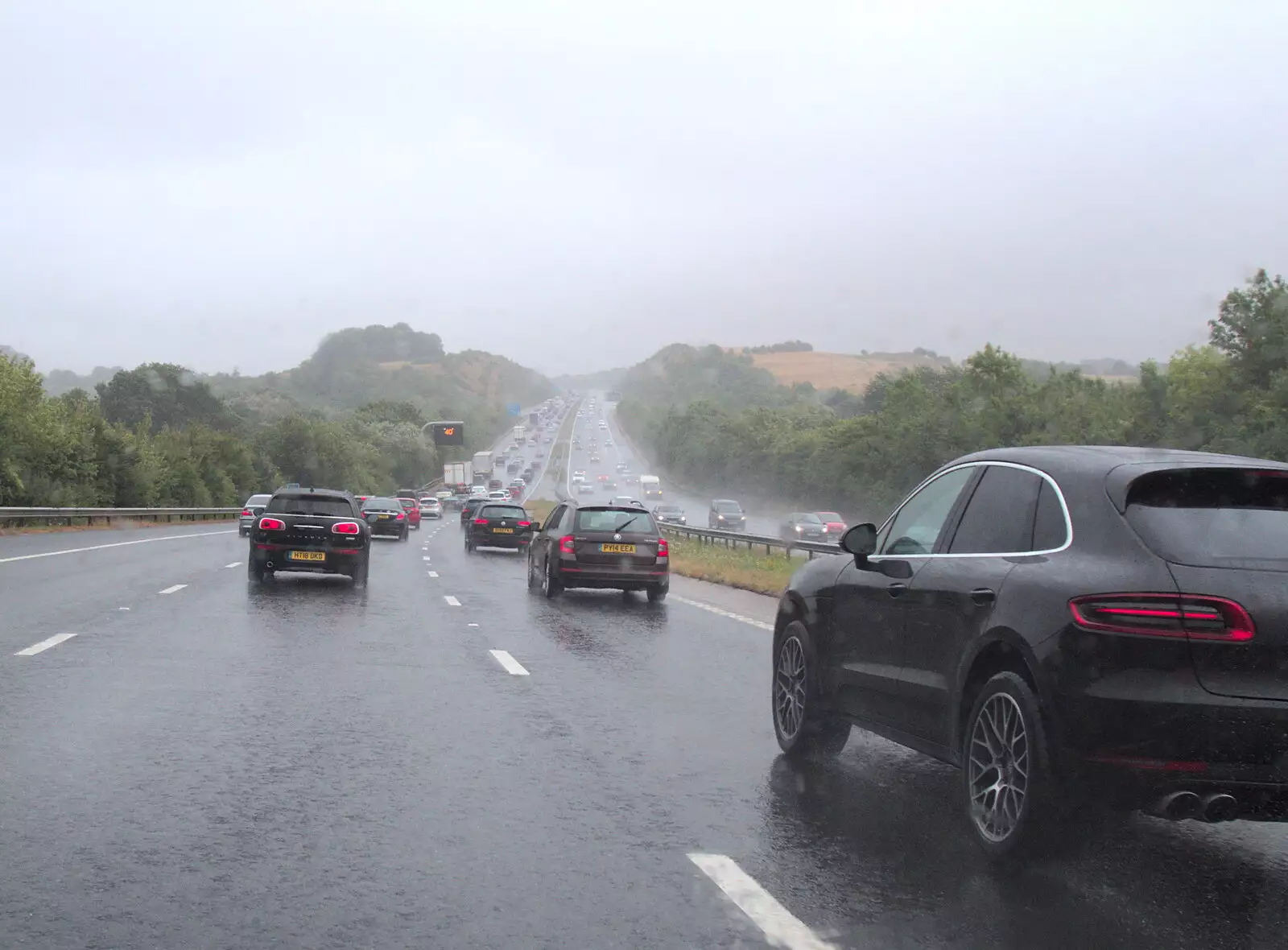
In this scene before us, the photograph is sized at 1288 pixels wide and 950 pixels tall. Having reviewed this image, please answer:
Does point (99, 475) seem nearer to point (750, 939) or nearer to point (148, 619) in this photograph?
point (148, 619)

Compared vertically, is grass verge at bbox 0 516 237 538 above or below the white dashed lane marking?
above

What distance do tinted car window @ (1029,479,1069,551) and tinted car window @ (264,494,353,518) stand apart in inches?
689

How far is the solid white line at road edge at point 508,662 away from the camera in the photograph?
39.8 ft

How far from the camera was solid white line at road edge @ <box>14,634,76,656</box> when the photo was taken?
40.0 feet

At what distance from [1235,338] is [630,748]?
7059 centimetres

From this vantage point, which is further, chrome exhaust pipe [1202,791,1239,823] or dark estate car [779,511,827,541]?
dark estate car [779,511,827,541]

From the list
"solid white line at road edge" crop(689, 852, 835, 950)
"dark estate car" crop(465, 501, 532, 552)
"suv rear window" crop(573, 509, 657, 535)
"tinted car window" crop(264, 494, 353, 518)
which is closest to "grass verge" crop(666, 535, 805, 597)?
"suv rear window" crop(573, 509, 657, 535)

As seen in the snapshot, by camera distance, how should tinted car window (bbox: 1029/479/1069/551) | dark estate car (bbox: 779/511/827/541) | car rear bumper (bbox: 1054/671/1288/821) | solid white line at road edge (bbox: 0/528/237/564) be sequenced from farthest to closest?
dark estate car (bbox: 779/511/827/541)
solid white line at road edge (bbox: 0/528/237/564)
tinted car window (bbox: 1029/479/1069/551)
car rear bumper (bbox: 1054/671/1288/821)

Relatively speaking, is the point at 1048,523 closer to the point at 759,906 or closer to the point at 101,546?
the point at 759,906

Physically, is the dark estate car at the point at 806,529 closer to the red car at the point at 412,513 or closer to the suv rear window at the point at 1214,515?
the red car at the point at 412,513

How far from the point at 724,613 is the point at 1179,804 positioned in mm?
14442

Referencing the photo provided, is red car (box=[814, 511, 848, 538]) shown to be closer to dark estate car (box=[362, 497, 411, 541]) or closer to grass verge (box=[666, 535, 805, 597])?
grass verge (box=[666, 535, 805, 597])

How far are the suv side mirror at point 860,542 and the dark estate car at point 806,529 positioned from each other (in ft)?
137

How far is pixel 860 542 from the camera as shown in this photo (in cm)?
742
